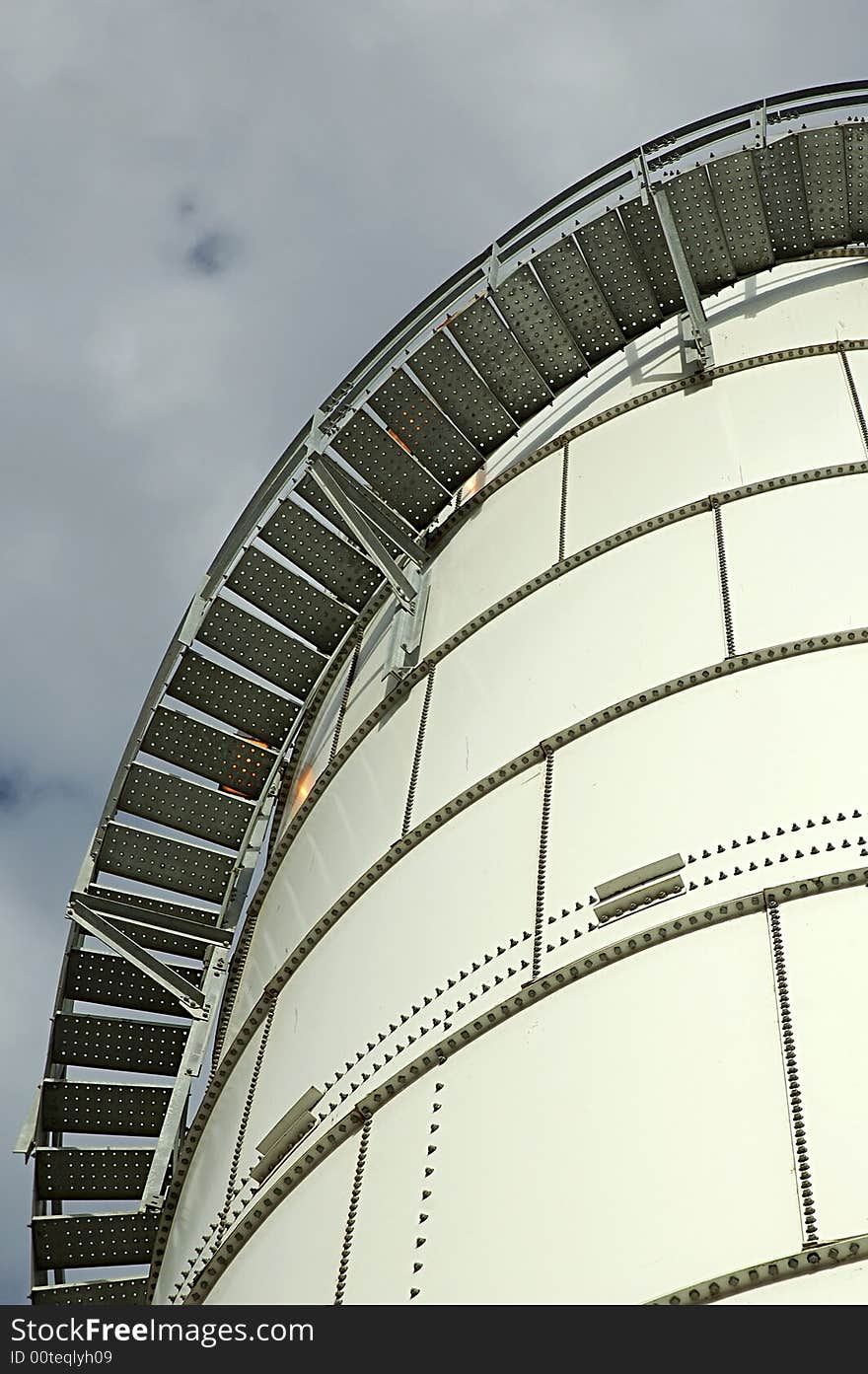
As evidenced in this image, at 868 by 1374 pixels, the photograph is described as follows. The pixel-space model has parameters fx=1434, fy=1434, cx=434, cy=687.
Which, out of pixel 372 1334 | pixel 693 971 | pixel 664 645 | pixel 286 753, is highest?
pixel 286 753

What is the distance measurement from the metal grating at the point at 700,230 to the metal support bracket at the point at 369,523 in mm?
3389

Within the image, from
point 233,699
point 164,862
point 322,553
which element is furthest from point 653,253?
point 164,862

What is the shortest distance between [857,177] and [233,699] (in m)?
6.78

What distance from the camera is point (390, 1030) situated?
23.7 feet

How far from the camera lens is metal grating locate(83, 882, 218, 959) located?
10.2 metres

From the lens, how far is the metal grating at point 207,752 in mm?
11039

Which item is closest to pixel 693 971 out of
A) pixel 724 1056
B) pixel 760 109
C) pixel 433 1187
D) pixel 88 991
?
pixel 724 1056

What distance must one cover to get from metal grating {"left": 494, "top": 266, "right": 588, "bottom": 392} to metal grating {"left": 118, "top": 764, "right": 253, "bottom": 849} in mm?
4504

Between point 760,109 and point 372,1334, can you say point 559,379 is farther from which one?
point 372,1334

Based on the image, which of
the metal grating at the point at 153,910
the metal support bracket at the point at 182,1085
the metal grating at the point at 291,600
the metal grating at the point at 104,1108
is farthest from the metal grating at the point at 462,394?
the metal grating at the point at 104,1108

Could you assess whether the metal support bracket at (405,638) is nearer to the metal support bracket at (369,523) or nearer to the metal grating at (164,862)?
the metal support bracket at (369,523)

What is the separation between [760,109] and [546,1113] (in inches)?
353

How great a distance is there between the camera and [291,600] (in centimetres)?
1165

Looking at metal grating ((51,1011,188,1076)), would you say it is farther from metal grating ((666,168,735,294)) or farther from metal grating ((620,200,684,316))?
metal grating ((666,168,735,294))
